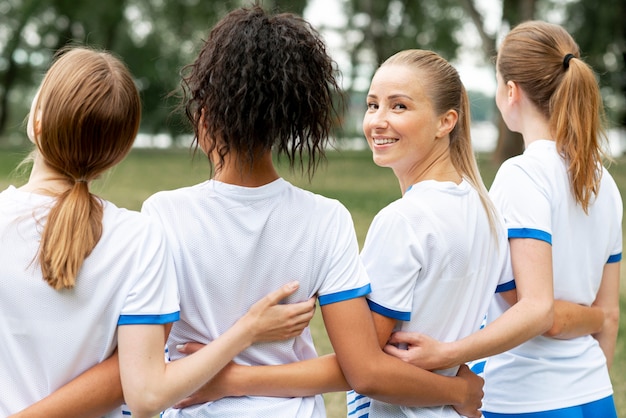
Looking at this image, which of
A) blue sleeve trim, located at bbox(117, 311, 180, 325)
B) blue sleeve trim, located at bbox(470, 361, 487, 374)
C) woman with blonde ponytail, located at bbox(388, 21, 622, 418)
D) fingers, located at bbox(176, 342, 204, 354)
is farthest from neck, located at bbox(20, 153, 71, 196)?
blue sleeve trim, located at bbox(470, 361, 487, 374)

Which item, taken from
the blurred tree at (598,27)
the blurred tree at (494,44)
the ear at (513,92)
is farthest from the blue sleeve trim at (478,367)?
the blurred tree at (598,27)

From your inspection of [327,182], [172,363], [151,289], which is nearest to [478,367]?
[172,363]

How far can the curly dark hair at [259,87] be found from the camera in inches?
83.2

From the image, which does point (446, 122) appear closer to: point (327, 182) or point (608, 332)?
point (608, 332)

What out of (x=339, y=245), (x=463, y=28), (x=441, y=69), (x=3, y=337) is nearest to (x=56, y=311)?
(x=3, y=337)

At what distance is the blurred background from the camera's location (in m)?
28.4

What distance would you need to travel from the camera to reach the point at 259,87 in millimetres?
2105

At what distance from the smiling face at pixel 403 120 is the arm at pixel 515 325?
38cm

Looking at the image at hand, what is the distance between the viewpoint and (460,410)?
7.93ft

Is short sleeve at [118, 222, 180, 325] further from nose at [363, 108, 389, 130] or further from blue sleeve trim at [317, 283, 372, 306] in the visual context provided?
nose at [363, 108, 389, 130]

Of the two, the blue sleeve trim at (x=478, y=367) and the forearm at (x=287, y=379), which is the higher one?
the forearm at (x=287, y=379)

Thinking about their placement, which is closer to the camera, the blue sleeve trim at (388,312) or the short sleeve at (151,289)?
the short sleeve at (151,289)

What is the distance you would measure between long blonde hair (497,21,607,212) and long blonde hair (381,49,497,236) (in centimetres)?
26

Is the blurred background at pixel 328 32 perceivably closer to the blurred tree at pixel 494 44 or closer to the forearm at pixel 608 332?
the blurred tree at pixel 494 44
